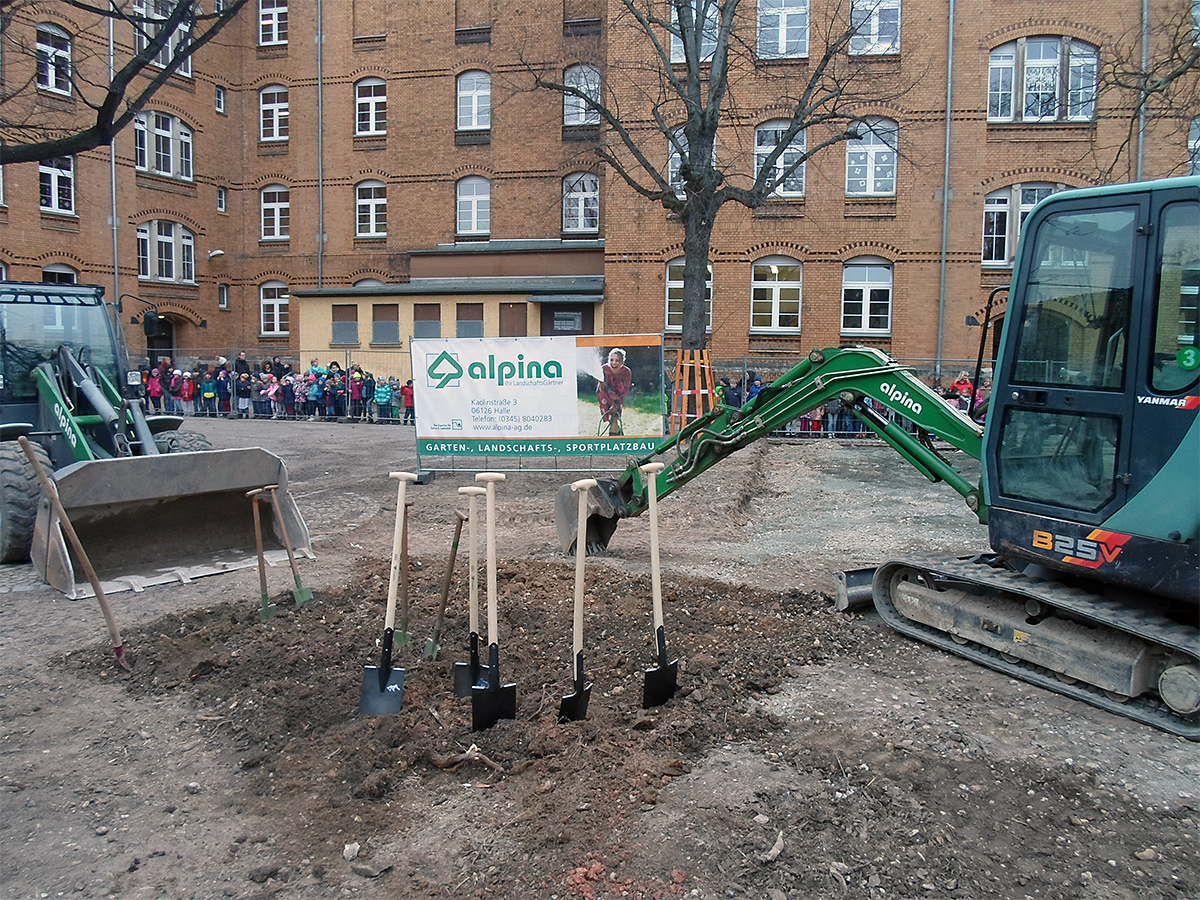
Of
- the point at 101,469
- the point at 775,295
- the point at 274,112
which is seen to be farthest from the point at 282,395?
the point at 101,469

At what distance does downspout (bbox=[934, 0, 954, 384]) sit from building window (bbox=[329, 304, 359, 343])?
1977cm

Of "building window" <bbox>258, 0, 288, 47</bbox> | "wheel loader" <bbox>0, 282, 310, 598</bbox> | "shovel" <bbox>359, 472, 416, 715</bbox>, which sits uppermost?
"building window" <bbox>258, 0, 288, 47</bbox>

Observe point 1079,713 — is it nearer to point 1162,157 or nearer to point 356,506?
point 356,506

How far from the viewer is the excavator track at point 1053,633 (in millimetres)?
5066

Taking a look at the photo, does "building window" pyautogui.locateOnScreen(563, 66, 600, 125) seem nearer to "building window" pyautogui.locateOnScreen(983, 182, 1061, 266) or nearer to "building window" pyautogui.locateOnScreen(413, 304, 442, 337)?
"building window" pyautogui.locateOnScreen(413, 304, 442, 337)

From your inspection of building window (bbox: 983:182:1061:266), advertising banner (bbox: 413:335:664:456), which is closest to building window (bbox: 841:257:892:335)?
building window (bbox: 983:182:1061:266)

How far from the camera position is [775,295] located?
2864cm

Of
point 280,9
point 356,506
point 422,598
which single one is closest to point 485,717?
point 422,598

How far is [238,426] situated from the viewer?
2516cm

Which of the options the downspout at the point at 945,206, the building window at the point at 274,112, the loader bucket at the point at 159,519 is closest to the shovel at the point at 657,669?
the loader bucket at the point at 159,519

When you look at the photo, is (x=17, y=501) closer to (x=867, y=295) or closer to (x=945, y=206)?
(x=867, y=295)

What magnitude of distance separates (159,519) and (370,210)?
29.4 meters

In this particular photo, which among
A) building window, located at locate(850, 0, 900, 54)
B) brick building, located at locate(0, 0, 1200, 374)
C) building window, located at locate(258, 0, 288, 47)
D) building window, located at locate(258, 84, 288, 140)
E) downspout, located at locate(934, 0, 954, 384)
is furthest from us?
building window, located at locate(258, 84, 288, 140)

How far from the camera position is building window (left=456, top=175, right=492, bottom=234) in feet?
113
